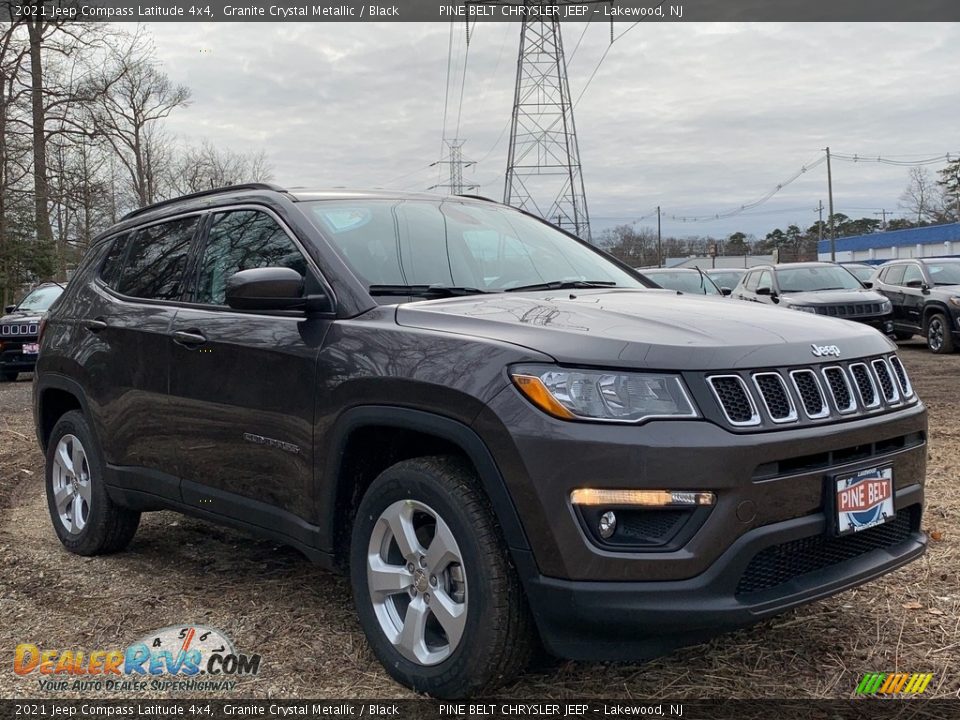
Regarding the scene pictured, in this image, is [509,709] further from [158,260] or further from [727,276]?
[727,276]

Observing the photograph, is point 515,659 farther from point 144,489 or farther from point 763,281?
point 763,281

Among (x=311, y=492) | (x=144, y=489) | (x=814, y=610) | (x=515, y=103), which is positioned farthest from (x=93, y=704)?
(x=515, y=103)

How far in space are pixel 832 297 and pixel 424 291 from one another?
12.5 meters

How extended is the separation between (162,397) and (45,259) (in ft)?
90.5

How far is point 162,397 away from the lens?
407 centimetres

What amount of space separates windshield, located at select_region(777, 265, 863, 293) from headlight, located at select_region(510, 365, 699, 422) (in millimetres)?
13282

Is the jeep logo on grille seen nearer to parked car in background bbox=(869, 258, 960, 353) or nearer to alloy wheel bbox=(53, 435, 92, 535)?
alloy wheel bbox=(53, 435, 92, 535)

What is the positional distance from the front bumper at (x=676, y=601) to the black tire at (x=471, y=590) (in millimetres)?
97

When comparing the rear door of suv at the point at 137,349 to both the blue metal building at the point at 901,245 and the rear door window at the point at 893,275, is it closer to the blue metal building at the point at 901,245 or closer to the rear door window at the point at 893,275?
the rear door window at the point at 893,275

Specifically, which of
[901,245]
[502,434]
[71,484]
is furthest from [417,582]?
[901,245]

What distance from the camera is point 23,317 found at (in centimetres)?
1457

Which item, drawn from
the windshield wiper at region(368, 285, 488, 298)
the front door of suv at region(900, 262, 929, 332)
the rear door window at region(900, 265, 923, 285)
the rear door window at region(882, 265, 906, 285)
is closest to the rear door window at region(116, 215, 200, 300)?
the windshield wiper at region(368, 285, 488, 298)

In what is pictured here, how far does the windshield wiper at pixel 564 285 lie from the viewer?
3.70 metres

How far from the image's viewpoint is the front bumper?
2.52 m
